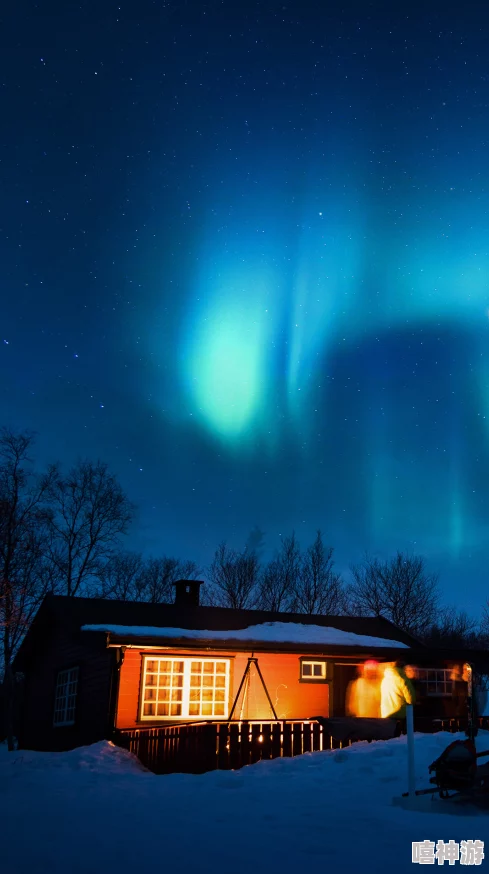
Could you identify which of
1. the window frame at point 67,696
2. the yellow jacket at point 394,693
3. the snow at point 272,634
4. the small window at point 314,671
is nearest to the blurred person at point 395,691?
the yellow jacket at point 394,693

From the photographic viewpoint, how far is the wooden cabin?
18.9 m

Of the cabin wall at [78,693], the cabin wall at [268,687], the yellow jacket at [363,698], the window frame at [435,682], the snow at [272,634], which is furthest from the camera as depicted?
the window frame at [435,682]

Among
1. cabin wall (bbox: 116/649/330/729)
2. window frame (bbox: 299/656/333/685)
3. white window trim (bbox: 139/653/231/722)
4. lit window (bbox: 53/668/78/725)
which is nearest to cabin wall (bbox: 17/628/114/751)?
lit window (bbox: 53/668/78/725)

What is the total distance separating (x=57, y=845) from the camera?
7.29 m

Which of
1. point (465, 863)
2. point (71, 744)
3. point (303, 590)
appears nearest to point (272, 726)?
point (71, 744)

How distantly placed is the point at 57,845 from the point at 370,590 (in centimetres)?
4923

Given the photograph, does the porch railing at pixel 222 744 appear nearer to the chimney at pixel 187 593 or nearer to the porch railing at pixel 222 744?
the porch railing at pixel 222 744

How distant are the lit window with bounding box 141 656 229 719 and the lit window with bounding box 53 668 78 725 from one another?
2.92 metres

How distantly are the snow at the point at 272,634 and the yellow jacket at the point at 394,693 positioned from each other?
82cm

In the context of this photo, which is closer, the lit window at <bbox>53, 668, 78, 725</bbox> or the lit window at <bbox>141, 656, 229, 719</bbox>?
the lit window at <bbox>141, 656, 229, 719</bbox>

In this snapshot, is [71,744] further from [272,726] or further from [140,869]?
[140,869]

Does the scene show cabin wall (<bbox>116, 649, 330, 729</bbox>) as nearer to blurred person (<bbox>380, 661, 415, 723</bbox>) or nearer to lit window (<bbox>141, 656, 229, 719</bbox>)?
lit window (<bbox>141, 656, 229, 719</bbox>)

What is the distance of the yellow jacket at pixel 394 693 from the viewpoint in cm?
2084

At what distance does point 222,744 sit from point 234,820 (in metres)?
6.34
